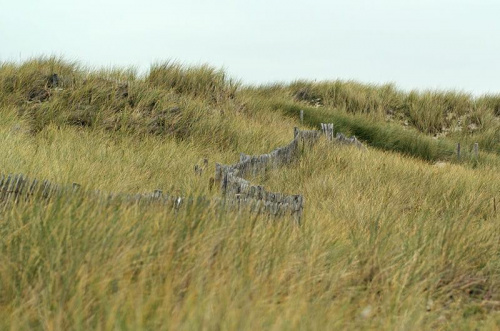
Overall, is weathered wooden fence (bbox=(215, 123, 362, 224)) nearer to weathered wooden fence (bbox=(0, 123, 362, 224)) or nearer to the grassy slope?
weathered wooden fence (bbox=(0, 123, 362, 224))

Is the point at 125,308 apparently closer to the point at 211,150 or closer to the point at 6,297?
the point at 6,297

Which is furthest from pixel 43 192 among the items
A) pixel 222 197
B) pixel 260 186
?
pixel 260 186

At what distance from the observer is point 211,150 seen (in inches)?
386

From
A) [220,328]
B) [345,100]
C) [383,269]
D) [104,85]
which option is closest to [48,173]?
[383,269]

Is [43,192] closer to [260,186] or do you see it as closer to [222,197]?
[222,197]

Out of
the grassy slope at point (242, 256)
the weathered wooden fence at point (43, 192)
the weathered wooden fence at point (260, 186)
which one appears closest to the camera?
the grassy slope at point (242, 256)

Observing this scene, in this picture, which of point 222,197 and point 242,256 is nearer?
point 242,256

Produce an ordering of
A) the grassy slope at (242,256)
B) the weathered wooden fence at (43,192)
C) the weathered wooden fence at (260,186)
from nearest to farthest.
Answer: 1. the grassy slope at (242,256)
2. the weathered wooden fence at (43,192)
3. the weathered wooden fence at (260,186)

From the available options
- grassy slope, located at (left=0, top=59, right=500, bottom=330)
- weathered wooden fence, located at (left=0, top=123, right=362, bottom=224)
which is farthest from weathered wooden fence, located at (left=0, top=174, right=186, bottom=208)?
grassy slope, located at (left=0, top=59, right=500, bottom=330)

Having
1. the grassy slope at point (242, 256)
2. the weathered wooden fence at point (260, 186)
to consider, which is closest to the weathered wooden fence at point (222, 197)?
the weathered wooden fence at point (260, 186)

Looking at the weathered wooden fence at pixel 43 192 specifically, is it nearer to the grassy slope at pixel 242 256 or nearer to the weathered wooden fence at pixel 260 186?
the grassy slope at pixel 242 256

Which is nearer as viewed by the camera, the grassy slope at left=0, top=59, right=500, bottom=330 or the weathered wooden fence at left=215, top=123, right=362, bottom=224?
the grassy slope at left=0, top=59, right=500, bottom=330

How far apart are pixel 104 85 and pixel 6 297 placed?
8.58 meters

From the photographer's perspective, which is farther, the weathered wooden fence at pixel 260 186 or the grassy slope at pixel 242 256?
the weathered wooden fence at pixel 260 186
